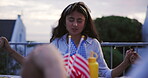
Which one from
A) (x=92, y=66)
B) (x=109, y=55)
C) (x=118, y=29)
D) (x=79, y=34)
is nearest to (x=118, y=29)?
(x=118, y=29)

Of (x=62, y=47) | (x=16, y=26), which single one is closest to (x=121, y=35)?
(x=16, y=26)

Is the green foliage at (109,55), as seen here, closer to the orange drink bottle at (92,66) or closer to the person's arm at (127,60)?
the person's arm at (127,60)

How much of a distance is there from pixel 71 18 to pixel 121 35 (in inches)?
418

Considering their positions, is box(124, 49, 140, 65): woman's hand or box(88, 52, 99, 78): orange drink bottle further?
box(124, 49, 140, 65): woman's hand

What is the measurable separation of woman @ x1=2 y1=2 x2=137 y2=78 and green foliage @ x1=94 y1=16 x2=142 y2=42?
32.3 feet

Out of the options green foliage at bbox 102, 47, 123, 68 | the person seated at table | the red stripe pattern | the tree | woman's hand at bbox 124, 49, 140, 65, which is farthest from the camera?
the tree

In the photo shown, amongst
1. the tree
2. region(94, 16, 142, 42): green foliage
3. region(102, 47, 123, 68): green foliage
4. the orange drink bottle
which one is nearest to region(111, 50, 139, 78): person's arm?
the orange drink bottle

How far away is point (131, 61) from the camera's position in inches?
63.5

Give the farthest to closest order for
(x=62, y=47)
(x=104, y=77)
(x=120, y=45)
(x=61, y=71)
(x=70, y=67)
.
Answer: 1. (x=120, y=45)
2. (x=62, y=47)
3. (x=104, y=77)
4. (x=70, y=67)
5. (x=61, y=71)

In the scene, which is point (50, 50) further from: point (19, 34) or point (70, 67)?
point (19, 34)

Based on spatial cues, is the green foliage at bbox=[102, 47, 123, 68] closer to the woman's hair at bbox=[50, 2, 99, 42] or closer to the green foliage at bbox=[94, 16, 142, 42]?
the woman's hair at bbox=[50, 2, 99, 42]

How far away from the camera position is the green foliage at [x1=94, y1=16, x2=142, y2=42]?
1195 centimetres

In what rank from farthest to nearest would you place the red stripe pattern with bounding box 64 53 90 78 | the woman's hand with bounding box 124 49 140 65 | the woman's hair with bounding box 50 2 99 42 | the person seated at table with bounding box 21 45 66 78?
1. the woman's hair with bounding box 50 2 99 42
2. the woman's hand with bounding box 124 49 140 65
3. the red stripe pattern with bounding box 64 53 90 78
4. the person seated at table with bounding box 21 45 66 78

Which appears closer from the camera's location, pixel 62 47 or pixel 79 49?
pixel 79 49
